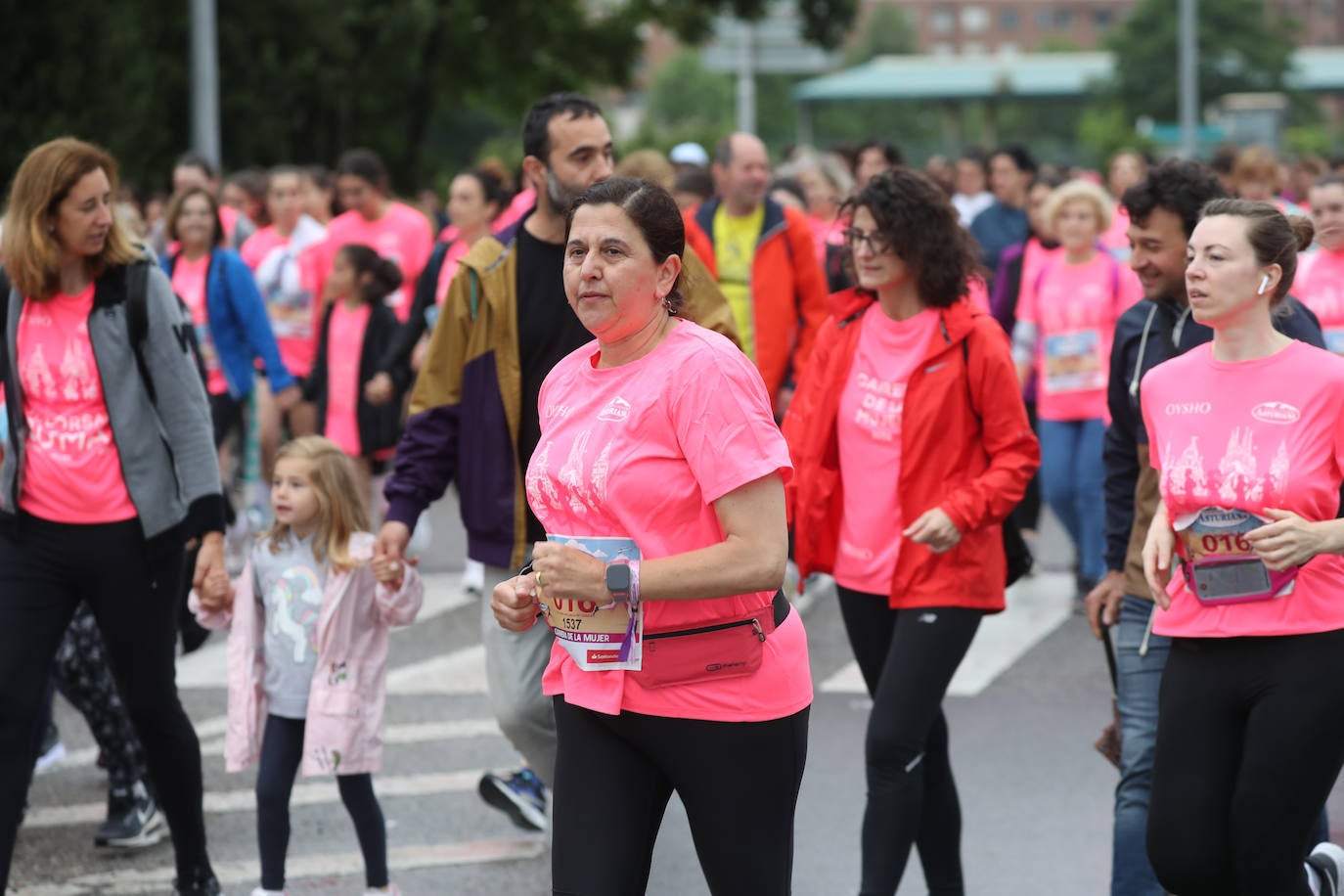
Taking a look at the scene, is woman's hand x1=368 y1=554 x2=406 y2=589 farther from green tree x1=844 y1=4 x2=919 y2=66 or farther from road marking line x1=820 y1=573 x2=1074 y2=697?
green tree x1=844 y1=4 x2=919 y2=66

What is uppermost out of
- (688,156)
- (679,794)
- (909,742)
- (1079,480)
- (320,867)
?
(688,156)

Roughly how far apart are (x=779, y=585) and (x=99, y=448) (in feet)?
7.76

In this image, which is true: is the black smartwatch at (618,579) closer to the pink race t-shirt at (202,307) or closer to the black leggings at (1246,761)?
the black leggings at (1246,761)

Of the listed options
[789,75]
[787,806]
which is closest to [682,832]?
[787,806]

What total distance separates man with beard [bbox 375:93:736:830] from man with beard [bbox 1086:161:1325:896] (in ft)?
3.58

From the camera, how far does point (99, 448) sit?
521 centimetres

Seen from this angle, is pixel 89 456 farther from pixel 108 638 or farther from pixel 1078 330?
pixel 1078 330

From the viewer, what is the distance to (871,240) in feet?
Result: 17.2

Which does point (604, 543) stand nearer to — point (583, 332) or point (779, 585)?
point (779, 585)

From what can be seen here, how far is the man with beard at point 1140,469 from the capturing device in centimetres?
483

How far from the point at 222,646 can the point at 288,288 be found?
302 centimetres

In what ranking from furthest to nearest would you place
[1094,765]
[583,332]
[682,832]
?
1. [1094,765]
2. [682,832]
3. [583,332]

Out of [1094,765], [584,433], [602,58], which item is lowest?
[1094,765]

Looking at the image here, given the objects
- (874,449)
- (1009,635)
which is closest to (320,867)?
(874,449)
